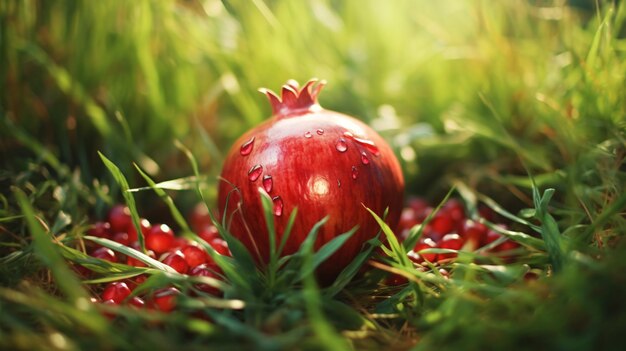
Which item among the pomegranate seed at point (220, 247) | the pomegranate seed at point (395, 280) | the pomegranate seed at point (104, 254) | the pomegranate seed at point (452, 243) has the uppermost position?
the pomegranate seed at point (104, 254)

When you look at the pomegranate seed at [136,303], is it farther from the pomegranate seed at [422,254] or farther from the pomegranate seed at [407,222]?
the pomegranate seed at [407,222]

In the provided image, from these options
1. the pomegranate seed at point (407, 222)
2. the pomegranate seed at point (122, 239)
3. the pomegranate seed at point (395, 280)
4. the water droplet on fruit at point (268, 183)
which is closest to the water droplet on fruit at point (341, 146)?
the water droplet on fruit at point (268, 183)

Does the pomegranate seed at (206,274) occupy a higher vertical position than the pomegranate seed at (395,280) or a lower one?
higher

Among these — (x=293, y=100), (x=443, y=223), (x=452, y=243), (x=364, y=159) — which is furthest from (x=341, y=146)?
(x=443, y=223)

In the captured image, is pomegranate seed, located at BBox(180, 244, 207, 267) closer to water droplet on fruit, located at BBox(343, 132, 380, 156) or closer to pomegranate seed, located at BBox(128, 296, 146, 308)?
pomegranate seed, located at BBox(128, 296, 146, 308)

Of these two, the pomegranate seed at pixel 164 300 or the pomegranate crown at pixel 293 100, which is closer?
the pomegranate seed at pixel 164 300

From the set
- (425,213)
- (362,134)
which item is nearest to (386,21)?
(425,213)

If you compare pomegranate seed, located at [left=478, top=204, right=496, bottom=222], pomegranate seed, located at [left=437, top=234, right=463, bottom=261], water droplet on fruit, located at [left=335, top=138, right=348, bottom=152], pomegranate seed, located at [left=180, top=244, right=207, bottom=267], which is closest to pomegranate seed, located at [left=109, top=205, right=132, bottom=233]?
pomegranate seed, located at [left=180, top=244, right=207, bottom=267]
